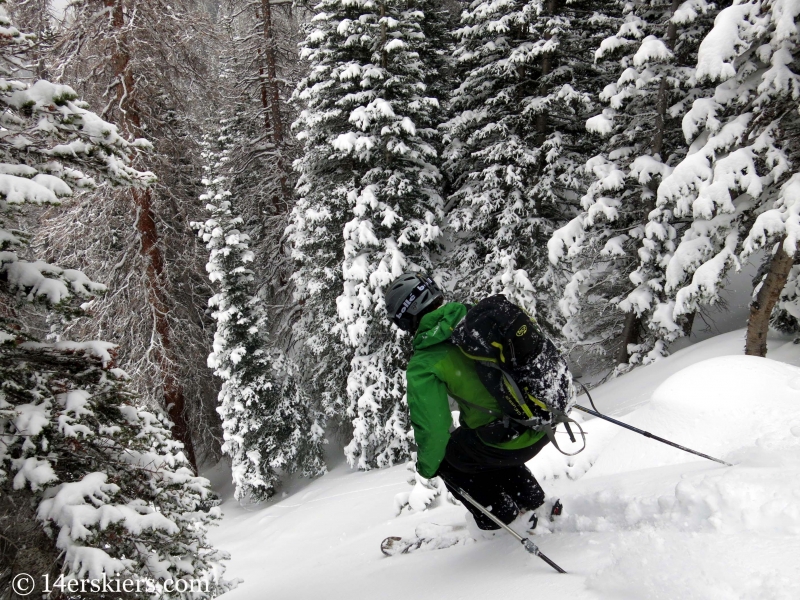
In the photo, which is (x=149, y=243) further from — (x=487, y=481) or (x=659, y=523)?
(x=659, y=523)

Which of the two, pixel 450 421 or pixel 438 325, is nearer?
pixel 450 421

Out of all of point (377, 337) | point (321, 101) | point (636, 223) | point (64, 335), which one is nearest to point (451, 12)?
point (321, 101)

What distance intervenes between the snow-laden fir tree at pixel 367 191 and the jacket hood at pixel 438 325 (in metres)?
8.56

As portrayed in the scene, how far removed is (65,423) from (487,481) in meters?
3.33

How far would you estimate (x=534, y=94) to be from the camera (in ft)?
45.3

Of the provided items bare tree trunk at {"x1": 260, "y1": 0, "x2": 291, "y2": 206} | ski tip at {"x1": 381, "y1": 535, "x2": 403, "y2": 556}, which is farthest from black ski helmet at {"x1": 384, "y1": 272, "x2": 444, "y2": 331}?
bare tree trunk at {"x1": 260, "y1": 0, "x2": 291, "y2": 206}

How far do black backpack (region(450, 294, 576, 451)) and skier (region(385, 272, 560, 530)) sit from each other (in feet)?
0.62

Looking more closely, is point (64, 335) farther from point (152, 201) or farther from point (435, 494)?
point (435, 494)

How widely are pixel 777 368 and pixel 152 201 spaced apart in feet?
39.9

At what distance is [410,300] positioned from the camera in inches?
144

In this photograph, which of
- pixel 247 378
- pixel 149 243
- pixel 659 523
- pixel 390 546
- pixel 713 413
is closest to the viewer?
pixel 659 523

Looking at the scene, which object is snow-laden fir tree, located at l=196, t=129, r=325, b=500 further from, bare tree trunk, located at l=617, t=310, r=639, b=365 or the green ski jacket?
the green ski jacket

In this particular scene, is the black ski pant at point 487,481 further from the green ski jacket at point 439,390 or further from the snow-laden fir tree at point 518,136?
the snow-laden fir tree at point 518,136

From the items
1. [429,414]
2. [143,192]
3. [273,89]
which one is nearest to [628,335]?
[429,414]
